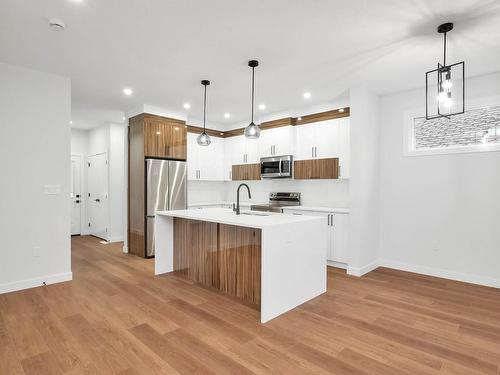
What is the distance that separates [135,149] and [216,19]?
342 centimetres

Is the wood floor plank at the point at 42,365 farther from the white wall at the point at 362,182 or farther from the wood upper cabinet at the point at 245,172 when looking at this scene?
the wood upper cabinet at the point at 245,172

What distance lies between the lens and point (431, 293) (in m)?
3.47

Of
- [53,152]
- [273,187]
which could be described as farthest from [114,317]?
[273,187]

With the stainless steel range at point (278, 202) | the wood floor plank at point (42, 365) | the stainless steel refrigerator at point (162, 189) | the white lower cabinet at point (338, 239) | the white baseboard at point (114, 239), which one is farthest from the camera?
the white baseboard at point (114, 239)

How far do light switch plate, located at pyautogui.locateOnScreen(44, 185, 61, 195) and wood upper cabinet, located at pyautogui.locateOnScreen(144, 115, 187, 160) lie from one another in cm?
161

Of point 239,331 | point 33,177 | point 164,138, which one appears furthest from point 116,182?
point 239,331

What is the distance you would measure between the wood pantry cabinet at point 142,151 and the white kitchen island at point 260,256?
131cm

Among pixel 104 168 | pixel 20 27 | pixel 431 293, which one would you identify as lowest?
pixel 431 293

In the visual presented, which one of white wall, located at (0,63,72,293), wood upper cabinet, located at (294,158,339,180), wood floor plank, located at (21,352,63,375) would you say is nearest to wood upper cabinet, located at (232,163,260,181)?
wood upper cabinet, located at (294,158,339,180)

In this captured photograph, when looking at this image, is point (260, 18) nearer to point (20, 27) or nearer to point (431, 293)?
point (20, 27)

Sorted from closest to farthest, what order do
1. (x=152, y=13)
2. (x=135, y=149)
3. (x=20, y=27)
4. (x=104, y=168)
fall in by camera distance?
(x=152, y=13) → (x=20, y=27) → (x=135, y=149) → (x=104, y=168)

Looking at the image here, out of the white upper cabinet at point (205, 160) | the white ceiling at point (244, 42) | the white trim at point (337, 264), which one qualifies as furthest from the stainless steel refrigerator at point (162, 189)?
the white trim at point (337, 264)

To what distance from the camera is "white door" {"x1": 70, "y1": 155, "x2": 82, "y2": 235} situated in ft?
23.8

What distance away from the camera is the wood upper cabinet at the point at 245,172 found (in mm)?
6004
